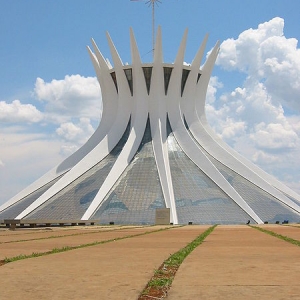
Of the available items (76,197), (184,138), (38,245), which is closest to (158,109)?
(184,138)

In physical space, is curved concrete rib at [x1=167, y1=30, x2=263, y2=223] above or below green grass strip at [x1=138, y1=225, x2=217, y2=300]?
above

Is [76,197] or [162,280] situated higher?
[76,197]

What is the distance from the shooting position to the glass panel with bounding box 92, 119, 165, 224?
33844 millimetres

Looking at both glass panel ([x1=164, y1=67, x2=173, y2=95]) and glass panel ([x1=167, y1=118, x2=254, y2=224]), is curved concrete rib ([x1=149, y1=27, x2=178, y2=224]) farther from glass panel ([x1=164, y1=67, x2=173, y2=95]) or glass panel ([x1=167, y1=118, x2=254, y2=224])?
glass panel ([x1=167, y1=118, x2=254, y2=224])

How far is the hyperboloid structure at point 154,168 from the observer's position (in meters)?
35.2

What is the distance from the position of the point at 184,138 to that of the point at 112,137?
6422mm

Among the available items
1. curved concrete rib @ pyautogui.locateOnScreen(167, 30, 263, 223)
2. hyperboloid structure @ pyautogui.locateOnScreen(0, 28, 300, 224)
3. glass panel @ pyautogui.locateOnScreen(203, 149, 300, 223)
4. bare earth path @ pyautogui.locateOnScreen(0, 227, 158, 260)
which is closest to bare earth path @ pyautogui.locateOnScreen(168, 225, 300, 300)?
bare earth path @ pyautogui.locateOnScreen(0, 227, 158, 260)

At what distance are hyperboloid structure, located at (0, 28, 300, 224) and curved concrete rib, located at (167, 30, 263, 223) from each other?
9 centimetres

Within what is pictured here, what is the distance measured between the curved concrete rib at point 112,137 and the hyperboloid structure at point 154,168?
9cm

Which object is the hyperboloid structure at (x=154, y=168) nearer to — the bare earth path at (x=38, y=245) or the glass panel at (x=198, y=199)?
the glass panel at (x=198, y=199)

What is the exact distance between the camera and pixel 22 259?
5.91m

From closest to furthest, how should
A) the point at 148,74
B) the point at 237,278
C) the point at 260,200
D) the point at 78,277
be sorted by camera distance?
1. the point at 237,278
2. the point at 78,277
3. the point at 260,200
4. the point at 148,74

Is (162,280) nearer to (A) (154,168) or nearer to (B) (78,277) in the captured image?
(B) (78,277)

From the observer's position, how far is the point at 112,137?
44.2 meters
